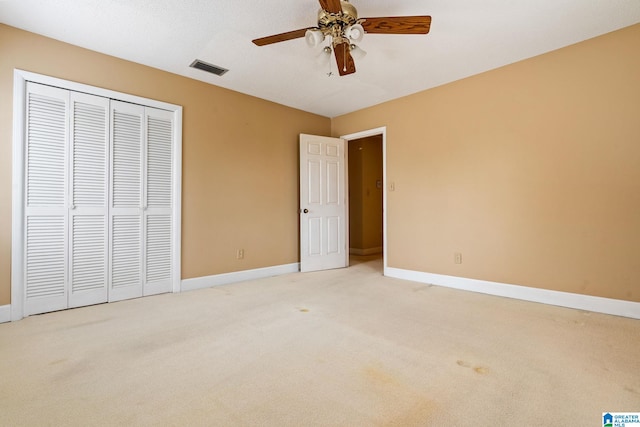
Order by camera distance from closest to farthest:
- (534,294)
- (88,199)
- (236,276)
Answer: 1. (88,199)
2. (534,294)
3. (236,276)

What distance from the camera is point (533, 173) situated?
3107 millimetres

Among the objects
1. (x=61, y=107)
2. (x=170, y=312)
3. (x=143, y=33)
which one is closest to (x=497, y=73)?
(x=143, y=33)

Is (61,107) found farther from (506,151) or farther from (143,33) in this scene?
(506,151)

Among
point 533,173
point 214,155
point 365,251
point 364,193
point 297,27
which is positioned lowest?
point 365,251

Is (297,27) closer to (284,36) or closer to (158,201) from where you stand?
(284,36)

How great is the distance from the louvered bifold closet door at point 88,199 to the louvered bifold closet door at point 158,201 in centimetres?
39

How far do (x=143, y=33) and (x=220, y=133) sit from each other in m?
1.37

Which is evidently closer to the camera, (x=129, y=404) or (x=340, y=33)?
(x=129, y=404)

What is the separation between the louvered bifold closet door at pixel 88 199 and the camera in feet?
9.46

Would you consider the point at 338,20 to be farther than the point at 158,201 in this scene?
No

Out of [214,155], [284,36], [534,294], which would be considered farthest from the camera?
[214,155]

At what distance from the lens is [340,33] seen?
2.19 meters

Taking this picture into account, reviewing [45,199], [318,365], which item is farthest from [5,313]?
[318,365]

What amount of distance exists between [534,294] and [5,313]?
5069 millimetres
